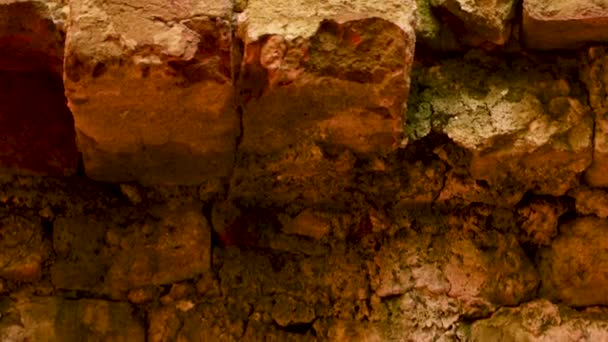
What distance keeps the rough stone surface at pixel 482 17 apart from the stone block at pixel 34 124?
526 mm

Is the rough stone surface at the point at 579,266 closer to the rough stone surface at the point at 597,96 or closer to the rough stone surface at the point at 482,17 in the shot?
the rough stone surface at the point at 597,96

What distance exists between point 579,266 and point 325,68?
0.46 metres

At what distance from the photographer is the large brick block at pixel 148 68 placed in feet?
3.11

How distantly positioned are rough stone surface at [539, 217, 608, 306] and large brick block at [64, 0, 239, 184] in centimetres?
49

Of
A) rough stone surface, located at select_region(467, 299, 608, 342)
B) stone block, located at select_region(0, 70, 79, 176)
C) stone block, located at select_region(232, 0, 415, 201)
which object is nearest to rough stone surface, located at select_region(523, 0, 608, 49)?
stone block, located at select_region(232, 0, 415, 201)

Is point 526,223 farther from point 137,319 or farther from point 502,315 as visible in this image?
point 137,319

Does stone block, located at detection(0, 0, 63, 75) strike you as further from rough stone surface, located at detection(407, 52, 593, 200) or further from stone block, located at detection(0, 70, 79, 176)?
rough stone surface, located at detection(407, 52, 593, 200)

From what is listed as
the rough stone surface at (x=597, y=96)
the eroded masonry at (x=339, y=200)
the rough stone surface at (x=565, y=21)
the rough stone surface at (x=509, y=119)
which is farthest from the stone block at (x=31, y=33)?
the rough stone surface at (x=597, y=96)

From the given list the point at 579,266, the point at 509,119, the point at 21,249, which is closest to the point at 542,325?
the point at 579,266

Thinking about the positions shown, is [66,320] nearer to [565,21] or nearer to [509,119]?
[509,119]

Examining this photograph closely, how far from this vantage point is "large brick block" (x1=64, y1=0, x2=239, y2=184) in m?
0.95

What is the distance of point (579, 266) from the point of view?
113 cm

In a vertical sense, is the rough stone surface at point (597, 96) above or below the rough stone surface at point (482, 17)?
below

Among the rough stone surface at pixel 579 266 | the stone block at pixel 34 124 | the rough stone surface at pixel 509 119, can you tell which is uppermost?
the rough stone surface at pixel 509 119
